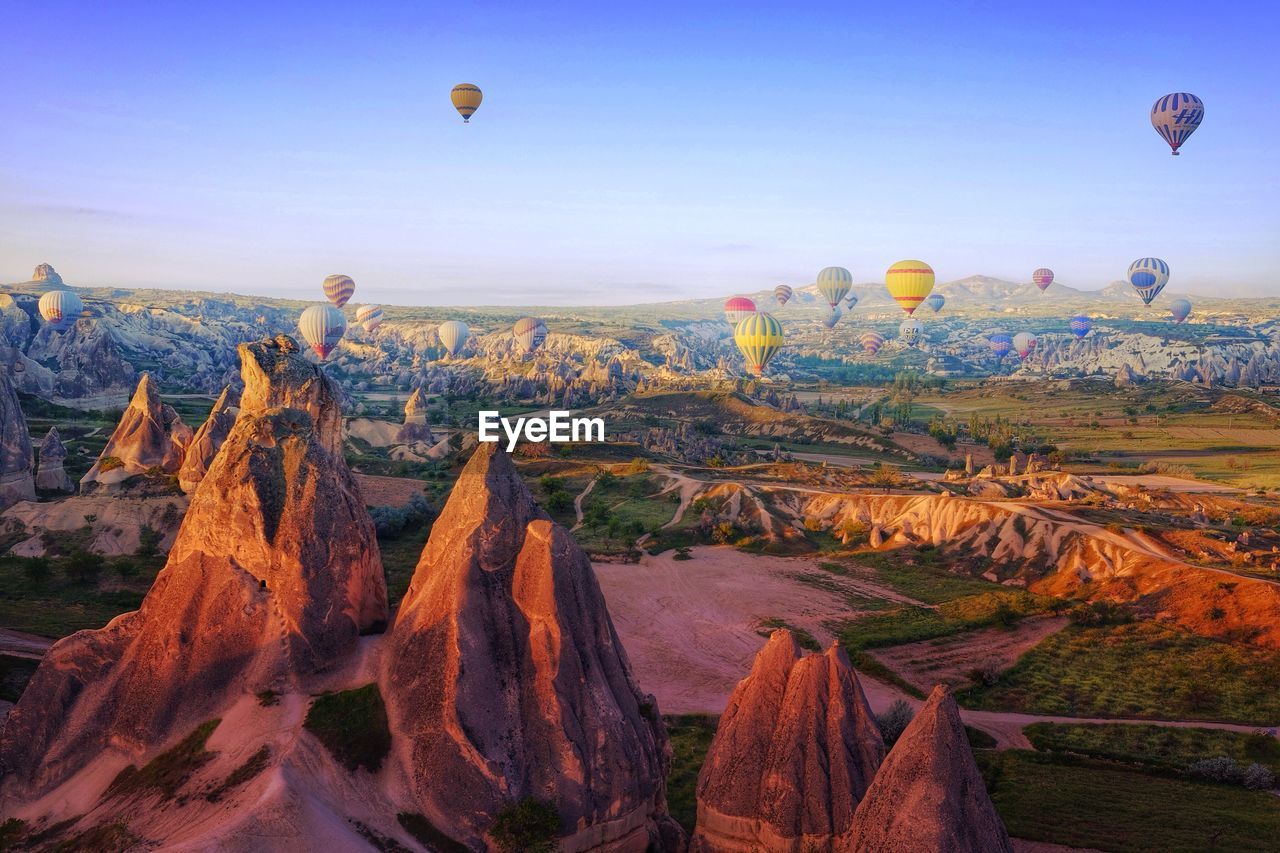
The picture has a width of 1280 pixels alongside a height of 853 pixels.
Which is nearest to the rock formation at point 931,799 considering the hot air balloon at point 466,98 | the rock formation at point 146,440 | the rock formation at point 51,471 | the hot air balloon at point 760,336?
the rock formation at point 146,440

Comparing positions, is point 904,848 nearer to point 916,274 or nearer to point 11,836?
point 11,836

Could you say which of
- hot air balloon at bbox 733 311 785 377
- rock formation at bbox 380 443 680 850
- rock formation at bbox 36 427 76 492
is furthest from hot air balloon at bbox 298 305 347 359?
rock formation at bbox 380 443 680 850

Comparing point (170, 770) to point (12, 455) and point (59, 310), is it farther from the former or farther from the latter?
point (59, 310)

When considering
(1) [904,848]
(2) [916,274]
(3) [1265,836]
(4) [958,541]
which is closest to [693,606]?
(4) [958,541]

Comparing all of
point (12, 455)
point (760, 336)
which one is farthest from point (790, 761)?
point (760, 336)

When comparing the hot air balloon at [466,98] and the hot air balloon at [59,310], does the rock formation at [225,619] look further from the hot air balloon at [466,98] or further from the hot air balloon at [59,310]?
the hot air balloon at [59,310]

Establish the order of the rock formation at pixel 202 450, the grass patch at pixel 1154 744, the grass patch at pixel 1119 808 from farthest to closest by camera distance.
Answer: the rock formation at pixel 202 450
the grass patch at pixel 1154 744
the grass patch at pixel 1119 808
